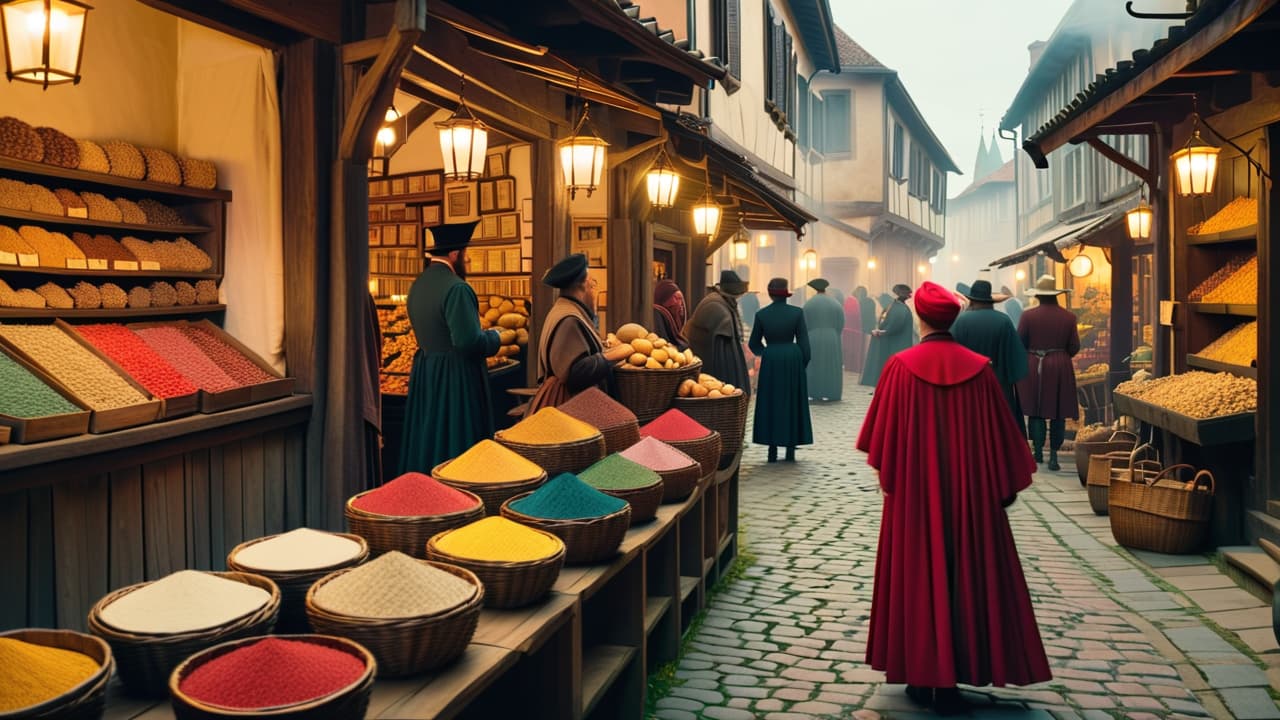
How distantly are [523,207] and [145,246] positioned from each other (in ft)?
14.8

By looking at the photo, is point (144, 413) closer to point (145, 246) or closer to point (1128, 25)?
point (145, 246)

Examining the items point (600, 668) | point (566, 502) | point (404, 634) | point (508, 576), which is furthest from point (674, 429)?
point (404, 634)

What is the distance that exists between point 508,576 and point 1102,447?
8317mm

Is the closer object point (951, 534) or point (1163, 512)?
point (951, 534)

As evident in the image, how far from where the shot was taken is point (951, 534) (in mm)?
4855

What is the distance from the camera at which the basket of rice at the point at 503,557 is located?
131 inches

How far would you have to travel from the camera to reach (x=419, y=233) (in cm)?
1026

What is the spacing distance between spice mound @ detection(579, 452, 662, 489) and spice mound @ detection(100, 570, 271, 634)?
6.59ft

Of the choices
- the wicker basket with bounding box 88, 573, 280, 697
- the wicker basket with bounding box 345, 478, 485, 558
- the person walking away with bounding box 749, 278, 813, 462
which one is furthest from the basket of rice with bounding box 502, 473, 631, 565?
the person walking away with bounding box 749, 278, 813, 462

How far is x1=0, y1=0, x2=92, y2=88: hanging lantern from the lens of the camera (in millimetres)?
3945

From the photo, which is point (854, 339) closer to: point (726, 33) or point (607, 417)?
point (726, 33)

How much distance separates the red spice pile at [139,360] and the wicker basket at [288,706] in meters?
2.55

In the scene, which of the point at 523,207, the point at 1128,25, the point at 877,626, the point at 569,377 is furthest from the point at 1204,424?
the point at 1128,25

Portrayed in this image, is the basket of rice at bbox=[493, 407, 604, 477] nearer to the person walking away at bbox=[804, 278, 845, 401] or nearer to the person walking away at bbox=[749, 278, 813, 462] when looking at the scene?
the person walking away at bbox=[749, 278, 813, 462]
